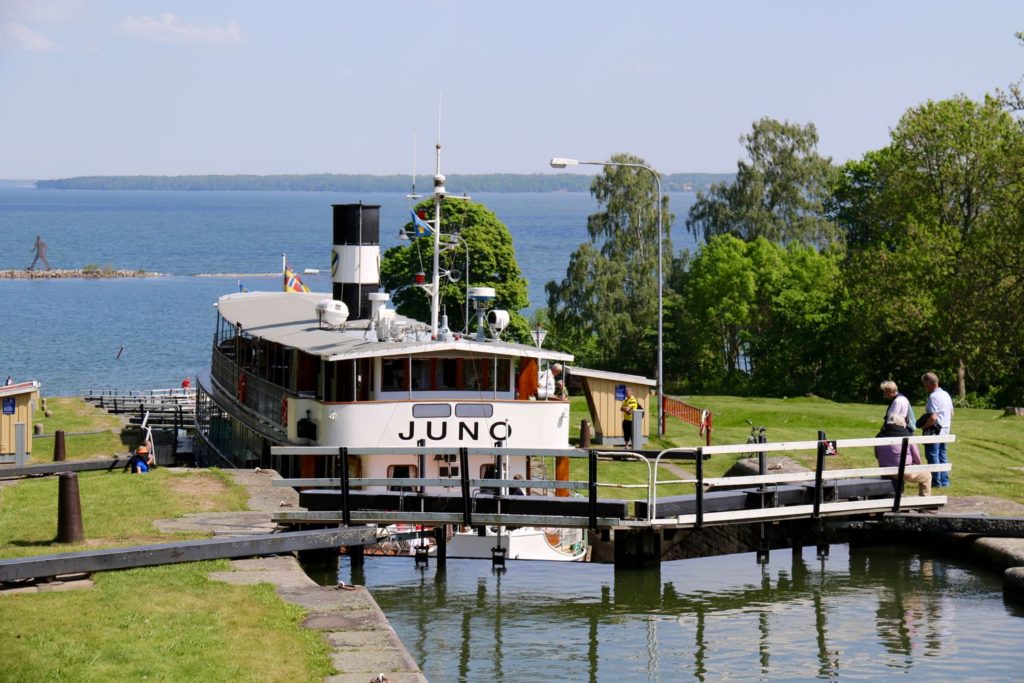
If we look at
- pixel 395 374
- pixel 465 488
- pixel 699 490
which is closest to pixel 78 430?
pixel 395 374

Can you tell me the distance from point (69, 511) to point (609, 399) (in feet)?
67.3

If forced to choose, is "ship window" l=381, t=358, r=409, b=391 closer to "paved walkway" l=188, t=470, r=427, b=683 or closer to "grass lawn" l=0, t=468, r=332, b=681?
"paved walkway" l=188, t=470, r=427, b=683

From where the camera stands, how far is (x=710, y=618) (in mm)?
22406

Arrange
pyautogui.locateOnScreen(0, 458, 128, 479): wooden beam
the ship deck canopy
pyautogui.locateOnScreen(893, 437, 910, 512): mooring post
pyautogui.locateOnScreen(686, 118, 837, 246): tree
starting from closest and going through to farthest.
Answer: pyautogui.locateOnScreen(893, 437, 910, 512): mooring post → the ship deck canopy → pyautogui.locateOnScreen(0, 458, 128, 479): wooden beam → pyautogui.locateOnScreen(686, 118, 837, 246): tree

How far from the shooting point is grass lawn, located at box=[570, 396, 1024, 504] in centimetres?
3100

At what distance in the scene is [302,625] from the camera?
1764cm

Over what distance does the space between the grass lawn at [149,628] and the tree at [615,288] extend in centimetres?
6764

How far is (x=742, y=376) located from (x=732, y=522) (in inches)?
2475

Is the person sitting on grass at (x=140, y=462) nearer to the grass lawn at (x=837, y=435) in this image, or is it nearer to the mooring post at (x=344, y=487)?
the mooring post at (x=344, y=487)

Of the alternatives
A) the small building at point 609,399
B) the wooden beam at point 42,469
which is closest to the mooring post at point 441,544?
the wooden beam at point 42,469

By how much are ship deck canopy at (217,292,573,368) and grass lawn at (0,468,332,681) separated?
784 cm

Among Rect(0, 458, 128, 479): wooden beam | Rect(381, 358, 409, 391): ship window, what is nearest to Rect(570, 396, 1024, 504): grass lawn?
Rect(381, 358, 409, 391): ship window

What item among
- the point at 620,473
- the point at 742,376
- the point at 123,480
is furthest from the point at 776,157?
the point at 123,480

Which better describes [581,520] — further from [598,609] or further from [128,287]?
[128,287]
